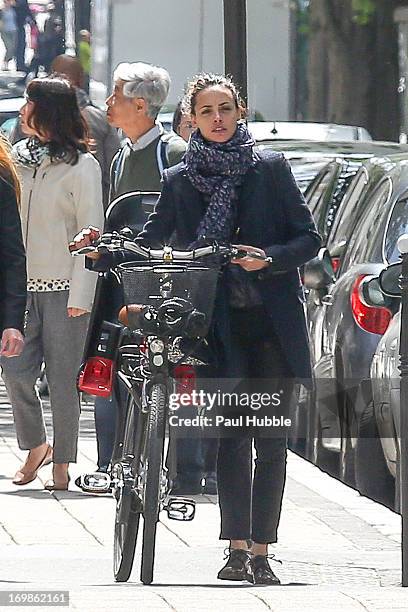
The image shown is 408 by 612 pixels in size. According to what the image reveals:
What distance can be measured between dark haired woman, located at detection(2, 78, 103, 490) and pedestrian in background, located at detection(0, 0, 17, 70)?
2545 centimetres

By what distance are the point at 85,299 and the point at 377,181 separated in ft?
7.82

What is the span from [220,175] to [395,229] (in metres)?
3.07

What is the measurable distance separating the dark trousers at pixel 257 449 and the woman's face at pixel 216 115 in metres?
0.62

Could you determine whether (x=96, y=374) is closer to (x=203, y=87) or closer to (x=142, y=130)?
(x=203, y=87)

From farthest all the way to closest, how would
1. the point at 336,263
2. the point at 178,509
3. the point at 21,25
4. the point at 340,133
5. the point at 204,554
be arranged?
the point at 21,25
the point at 340,133
the point at 336,263
the point at 204,554
the point at 178,509

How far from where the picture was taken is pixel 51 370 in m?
9.34

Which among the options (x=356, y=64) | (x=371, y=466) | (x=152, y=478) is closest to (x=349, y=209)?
(x=371, y=466)

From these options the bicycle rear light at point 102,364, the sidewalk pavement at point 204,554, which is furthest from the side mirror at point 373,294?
the bicycle rear light at point 102,364

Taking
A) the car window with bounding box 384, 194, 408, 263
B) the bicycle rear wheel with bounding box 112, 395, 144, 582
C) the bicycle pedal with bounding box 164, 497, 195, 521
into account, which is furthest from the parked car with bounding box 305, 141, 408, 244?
the bicycle pedal with bounding box 164, 497, 195, 521

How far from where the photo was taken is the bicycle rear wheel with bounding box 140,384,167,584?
6531 millimetres

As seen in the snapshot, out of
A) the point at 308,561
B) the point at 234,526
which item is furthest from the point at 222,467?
the point at 308,561

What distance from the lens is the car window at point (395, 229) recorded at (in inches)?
387

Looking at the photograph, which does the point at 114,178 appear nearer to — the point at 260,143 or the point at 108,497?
the point at 108,497

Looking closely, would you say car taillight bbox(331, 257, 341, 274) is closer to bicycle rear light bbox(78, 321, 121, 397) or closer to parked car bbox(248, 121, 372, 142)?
bicycle rear light bbox(78, 321, 121, 397)
